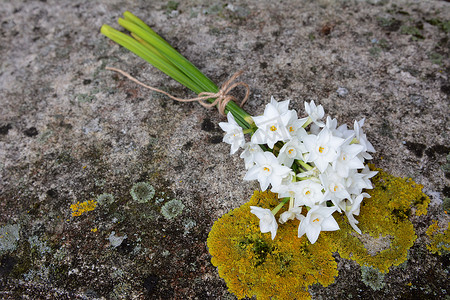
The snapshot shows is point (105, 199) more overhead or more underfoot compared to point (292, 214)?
more underfoot

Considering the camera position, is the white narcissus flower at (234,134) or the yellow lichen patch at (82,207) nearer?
the white narcissus flower at (234,134)

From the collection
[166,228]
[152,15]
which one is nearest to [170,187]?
[166,228]

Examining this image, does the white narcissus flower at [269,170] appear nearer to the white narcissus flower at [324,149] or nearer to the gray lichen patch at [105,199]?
the white narcissus flower at [324,149]

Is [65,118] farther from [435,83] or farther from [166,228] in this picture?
[435,83]

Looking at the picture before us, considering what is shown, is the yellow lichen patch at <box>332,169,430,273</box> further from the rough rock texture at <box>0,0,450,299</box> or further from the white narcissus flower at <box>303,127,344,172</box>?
the white narcissus flower at <box>303,127,344,172</box>

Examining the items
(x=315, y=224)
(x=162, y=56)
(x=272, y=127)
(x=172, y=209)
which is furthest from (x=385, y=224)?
Result: (x=162, y=56)

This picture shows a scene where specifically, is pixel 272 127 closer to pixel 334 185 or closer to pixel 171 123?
pixel 334 185

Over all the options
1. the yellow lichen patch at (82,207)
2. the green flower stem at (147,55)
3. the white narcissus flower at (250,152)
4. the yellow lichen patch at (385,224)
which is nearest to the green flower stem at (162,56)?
the green flower stem at (147,55)
